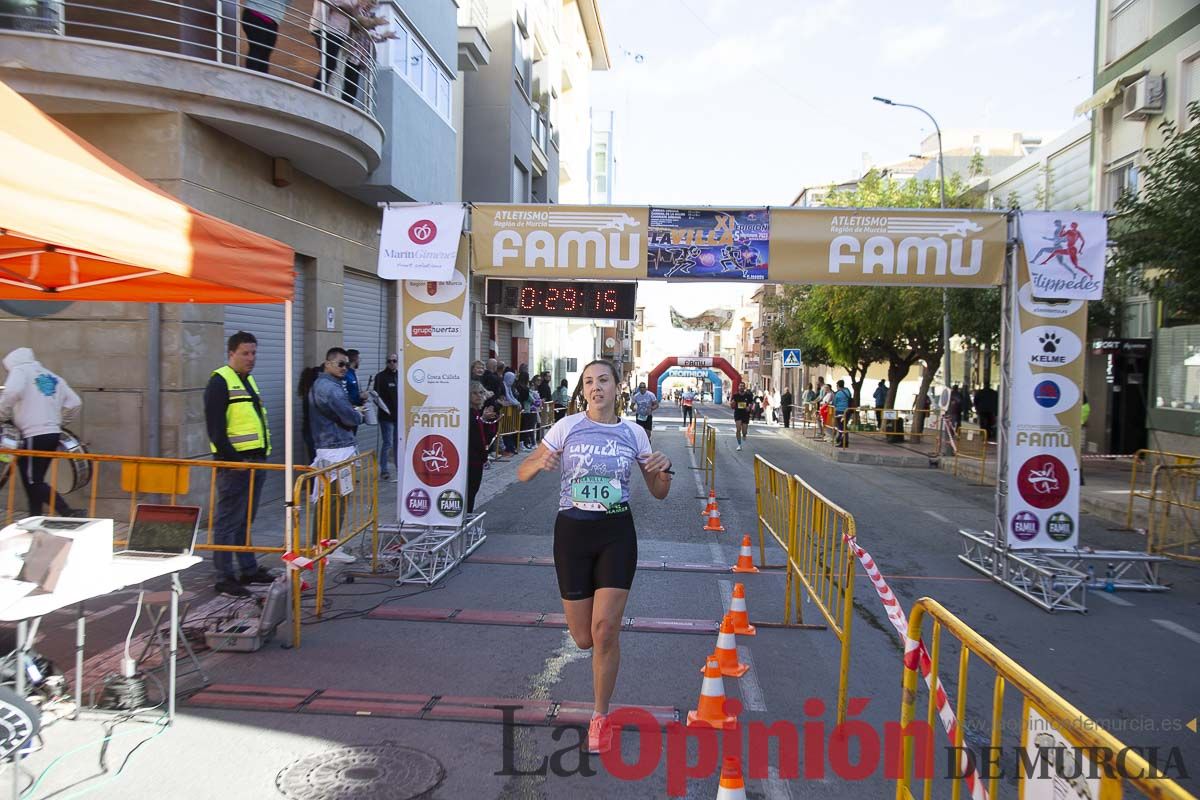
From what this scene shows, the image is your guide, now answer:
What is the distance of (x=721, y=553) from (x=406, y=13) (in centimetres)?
1082

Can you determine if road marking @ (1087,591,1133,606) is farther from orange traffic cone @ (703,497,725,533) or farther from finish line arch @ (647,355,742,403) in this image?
finish line arch @ (647,355,742,403)

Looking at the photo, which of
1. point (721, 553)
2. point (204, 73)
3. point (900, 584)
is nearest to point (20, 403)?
point (204, 73)

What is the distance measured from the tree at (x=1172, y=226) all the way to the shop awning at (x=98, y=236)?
32.9 ft

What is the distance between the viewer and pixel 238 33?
969cm

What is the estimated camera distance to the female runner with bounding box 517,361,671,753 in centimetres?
415

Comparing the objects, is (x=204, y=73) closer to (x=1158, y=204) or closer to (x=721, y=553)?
(x=721, y=553)

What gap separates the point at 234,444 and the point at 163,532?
85.4 inches

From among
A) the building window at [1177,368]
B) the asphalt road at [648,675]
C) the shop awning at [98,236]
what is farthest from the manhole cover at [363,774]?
the building window at [1177,368]

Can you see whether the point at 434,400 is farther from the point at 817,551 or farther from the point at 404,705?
the point at 817,551

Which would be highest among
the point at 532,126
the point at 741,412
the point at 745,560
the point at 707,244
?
the point at 532,126

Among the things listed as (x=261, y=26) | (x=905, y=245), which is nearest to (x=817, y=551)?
(x=905, y=245)

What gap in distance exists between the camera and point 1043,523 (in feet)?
26.1

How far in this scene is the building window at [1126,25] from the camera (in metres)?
19.2

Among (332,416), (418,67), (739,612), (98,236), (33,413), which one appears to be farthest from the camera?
(418,67)
